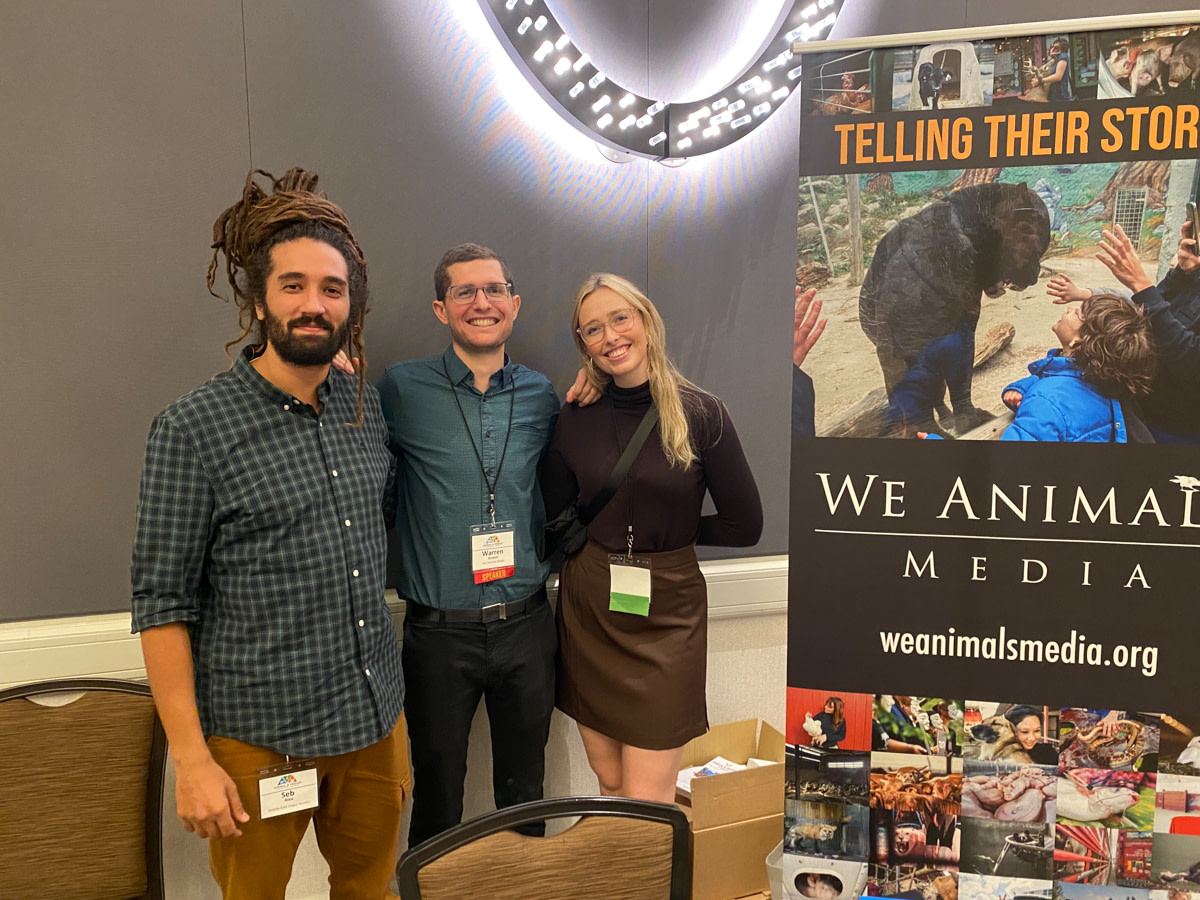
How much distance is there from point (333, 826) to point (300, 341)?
3.60ft

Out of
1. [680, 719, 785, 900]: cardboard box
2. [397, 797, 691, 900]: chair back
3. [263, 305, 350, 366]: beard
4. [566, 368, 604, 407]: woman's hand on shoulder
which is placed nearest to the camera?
[397, 797, 691, 900]: chair back

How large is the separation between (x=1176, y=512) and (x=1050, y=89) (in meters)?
0.81

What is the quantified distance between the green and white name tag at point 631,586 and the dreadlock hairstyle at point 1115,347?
3.56ft

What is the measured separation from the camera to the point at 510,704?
213cm

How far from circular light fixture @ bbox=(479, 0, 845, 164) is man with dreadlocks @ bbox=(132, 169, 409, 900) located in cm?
96

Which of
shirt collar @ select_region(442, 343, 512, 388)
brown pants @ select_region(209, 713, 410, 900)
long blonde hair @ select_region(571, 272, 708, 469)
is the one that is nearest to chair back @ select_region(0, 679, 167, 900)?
brown pants @ select_region(209, 713, 410, 900)

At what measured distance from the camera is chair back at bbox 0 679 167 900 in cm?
171

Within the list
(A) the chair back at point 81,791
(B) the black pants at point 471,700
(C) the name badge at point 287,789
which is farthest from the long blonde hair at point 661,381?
(A) the chair back at point 81,791

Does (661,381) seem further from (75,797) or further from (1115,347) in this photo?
(75,797)

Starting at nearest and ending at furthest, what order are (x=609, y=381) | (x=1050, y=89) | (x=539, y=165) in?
(x=1050, y=89) < (x=609, y=381) < (x=539, y=165)

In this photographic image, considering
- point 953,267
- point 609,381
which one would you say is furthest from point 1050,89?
point 609,381

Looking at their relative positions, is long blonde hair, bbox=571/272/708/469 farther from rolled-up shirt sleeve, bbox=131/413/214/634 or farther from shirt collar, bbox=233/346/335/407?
rolled-up shirt sleeve, bbox=131/413/214/634

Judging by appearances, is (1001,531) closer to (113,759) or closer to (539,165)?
(539,165)

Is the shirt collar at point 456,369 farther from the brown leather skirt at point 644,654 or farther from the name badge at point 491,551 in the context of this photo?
the brown leather skirt at point 644,654
